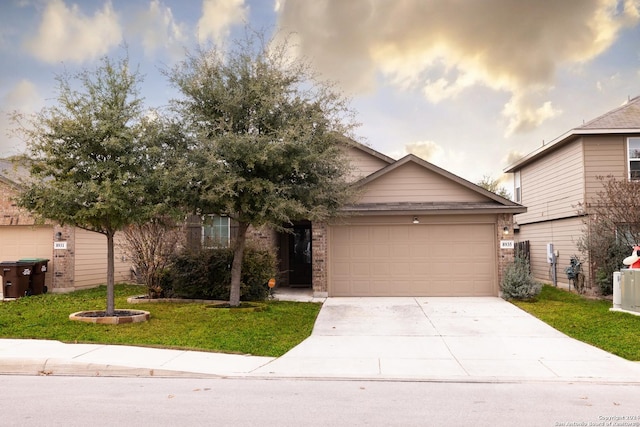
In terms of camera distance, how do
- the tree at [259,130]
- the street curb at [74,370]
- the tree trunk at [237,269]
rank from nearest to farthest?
the street curb at [74,370] → the tree at [259,130] → the tree trunk at [237,269]

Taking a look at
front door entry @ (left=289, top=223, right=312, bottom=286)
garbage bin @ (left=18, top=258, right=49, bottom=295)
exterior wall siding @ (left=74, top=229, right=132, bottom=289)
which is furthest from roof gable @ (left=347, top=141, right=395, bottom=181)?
garbage bin @ (left=18, top=258, right=49, bottom=295)

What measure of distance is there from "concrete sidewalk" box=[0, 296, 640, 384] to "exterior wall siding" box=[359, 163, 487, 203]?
16.5 feet

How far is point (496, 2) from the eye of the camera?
53.5 feet

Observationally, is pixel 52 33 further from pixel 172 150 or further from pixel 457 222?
pixel 457 222

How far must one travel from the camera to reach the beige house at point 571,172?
53.8 feet

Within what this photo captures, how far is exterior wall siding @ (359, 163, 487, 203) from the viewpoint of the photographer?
625 inches

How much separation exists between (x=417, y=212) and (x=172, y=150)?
714cm

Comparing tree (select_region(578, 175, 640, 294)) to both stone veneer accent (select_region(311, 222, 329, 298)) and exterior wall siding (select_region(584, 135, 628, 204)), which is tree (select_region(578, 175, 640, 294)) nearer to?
exterior wall siding (select_region(584, 135, 628, 204))

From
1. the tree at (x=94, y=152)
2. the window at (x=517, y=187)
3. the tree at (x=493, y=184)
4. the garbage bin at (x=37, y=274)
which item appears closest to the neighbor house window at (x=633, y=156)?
the window at (x=517, y=187)

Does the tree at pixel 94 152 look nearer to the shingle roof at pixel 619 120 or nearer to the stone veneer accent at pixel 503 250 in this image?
the stone veneer accent at pixel 503 250

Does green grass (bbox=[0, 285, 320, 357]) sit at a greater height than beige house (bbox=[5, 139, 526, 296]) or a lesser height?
lesser

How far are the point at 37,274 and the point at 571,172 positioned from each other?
1712 cm

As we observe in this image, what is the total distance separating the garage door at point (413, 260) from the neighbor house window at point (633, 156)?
16.1 feet

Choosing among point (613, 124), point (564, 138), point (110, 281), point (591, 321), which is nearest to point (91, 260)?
point (110, 281)
